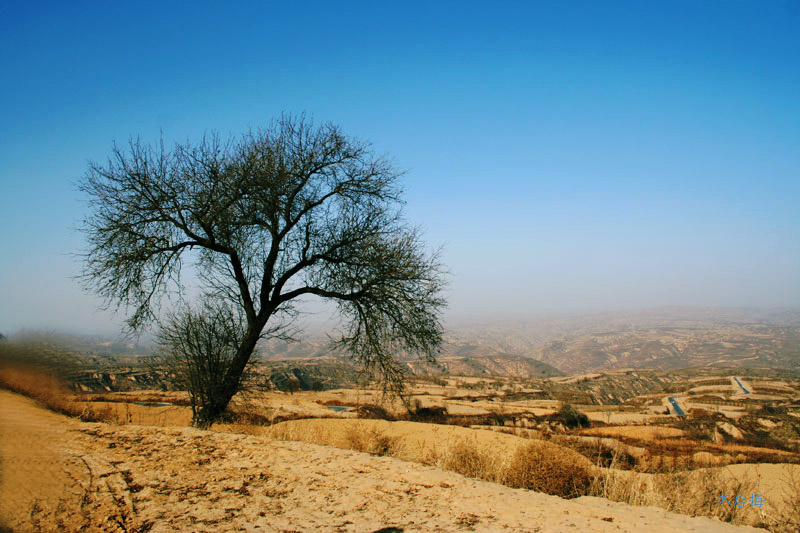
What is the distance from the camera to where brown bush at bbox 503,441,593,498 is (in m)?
5.39

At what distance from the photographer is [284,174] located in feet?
28.3

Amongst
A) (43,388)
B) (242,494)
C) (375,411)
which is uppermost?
(43,388)

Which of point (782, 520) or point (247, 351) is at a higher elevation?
point (247, 351)

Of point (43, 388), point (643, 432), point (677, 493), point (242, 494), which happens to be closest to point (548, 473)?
point (677, 493)

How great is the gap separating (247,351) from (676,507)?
26.6ft

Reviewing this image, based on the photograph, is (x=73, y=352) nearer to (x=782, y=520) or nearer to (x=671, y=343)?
(x=782, y=520)

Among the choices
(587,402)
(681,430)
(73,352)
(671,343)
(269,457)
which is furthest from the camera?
(671,343)

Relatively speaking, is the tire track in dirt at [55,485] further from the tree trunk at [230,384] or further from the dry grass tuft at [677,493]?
the dry grass tuft at [677,493]

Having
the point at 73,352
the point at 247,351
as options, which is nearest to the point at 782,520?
the point at 247,351

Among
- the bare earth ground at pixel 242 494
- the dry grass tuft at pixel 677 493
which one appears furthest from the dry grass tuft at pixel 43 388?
the dry grass tuft at pixel 677 493

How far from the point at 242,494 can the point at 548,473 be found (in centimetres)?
413

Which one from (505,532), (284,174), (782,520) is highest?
(284,174)

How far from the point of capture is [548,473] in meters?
5.54

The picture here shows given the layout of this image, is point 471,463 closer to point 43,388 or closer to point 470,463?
point 470,463
